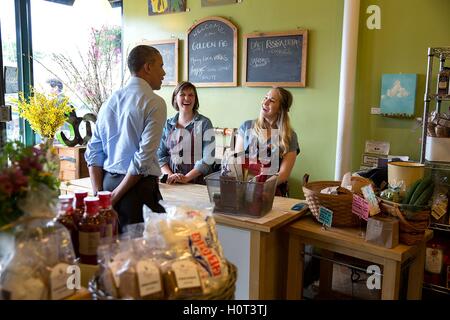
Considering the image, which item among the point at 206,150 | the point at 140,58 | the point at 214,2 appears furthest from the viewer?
the point at 214,2

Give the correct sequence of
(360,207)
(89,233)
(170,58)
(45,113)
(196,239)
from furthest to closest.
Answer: (170,58) → (45,113) → (360,207) → (89,233) → (196,239)

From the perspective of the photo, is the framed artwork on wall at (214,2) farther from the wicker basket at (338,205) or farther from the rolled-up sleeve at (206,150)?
the wicker basket at (338,205)

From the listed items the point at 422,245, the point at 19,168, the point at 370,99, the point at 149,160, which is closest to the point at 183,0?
the point at 370,99

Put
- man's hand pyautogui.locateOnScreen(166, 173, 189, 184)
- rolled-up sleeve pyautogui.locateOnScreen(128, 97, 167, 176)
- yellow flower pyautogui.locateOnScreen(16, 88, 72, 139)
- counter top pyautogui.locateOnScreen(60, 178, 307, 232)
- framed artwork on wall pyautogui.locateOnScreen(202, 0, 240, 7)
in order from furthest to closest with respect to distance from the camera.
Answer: framed artwork on wall pyautogui.locateOnScreen(202, 0, 240, 7) < yellow flower pyautogui.locateOnScreen(16, 88, 72, 139) < man's hand pyautogui.locateOnScreen(166, 173, 189, 184) < rolled-up sleeve pyautogui.locateOnScreen(128, 97, 167, 176) < counter top pyautogui.locateOnScreen(60, 178, 307, 232)

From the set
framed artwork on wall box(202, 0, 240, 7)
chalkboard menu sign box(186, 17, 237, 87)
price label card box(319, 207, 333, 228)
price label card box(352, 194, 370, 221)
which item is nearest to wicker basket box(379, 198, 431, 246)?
price label card box(352, 194, 370, 221)

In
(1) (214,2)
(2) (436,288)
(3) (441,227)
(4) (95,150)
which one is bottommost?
(2) (436,288)

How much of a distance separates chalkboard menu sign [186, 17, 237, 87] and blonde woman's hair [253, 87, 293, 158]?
1004mm

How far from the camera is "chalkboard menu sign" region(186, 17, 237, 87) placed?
3.70m

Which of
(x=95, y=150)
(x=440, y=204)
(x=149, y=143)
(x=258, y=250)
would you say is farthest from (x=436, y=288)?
(x=95, y=150)

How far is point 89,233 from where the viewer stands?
3.50 ft

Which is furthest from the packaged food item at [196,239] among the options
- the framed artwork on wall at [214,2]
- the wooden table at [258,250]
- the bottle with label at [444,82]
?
the framed artwork on wall at [214,2]

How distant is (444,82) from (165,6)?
2777 mm

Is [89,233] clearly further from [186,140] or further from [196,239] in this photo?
[186,140]

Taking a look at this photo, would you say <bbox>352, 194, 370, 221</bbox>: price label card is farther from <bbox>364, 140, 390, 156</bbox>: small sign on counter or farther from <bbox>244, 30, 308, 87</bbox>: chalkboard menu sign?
<bbox>244, 30, 308, 87</bbox>: chalkboard menu sign
